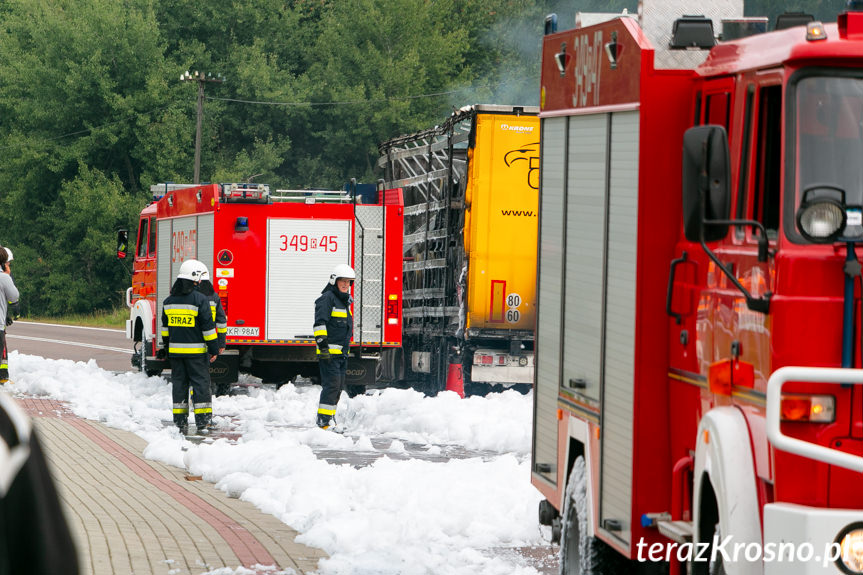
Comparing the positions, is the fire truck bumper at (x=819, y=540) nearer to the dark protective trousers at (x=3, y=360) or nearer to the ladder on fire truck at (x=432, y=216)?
the ladder on fire truck at (x=432, y=216)

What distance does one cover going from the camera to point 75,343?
3969 centimetres

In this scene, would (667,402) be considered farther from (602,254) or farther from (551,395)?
(551,395)

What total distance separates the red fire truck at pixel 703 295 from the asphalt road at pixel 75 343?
22.8m

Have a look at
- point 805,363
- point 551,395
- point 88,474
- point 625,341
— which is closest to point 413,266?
point 88,474

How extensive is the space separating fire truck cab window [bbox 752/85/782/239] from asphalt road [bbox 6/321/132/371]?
25.0 meters

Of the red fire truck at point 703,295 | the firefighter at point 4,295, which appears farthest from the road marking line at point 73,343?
the red fire truck at point 703,295

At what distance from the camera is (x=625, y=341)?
676 cm

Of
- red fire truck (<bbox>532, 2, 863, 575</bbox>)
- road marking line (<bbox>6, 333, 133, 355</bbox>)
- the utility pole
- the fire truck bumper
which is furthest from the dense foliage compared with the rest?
the fire truck bumper

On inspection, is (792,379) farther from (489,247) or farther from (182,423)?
(489,247)

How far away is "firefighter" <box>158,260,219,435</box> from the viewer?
17109 mm

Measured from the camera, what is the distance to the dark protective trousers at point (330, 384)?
1736 centimetres

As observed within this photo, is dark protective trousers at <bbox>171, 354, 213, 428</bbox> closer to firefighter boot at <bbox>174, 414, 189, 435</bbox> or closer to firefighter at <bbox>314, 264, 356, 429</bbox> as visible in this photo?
firefighter boot at <bbox>174, 414, 189, 435</bbox>

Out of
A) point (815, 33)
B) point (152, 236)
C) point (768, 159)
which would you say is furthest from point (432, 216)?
point (815, 33)

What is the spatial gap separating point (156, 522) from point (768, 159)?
6585 millimetres
